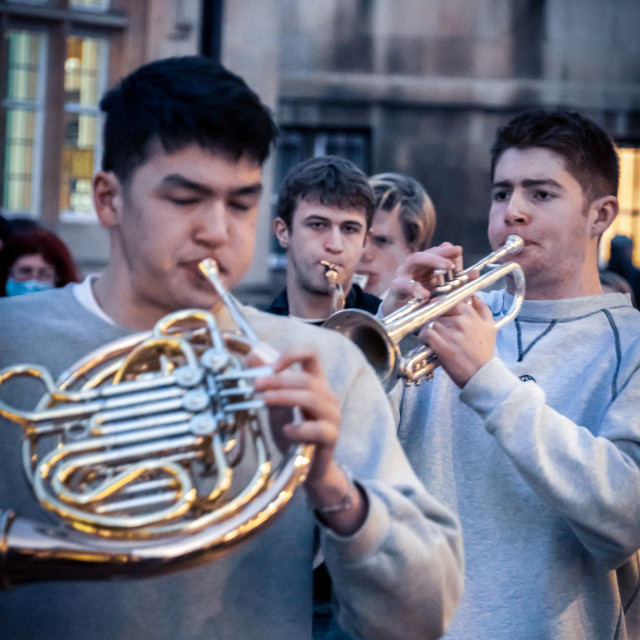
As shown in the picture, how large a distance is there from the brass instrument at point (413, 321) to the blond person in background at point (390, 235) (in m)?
1.44

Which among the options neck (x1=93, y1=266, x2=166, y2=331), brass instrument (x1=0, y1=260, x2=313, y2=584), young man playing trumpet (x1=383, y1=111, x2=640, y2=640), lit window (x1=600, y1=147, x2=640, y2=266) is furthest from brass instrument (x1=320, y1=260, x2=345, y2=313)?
lit window (x1=600, y1=147, x2=640, y2=266)

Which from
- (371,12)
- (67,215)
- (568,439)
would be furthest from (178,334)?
(371,12)

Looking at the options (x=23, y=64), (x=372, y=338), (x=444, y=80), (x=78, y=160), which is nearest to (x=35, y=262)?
(x=372, y=338)

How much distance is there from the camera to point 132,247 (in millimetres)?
1767

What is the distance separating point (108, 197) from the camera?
71.4 inches

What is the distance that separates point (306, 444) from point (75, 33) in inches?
362

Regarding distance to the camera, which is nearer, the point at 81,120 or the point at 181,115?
the point at 181,115

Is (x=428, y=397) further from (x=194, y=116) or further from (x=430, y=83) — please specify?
(x=430, y=83)

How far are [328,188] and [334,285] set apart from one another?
464 millimetres

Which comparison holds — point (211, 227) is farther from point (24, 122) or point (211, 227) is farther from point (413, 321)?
point (24, 122)

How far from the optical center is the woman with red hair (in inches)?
161

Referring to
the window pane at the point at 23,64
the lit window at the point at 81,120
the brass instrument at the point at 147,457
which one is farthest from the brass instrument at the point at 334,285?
the window pane at the point at 23,64

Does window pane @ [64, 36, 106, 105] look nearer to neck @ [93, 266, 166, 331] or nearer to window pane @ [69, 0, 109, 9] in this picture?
window pane @ [69, 0, 109, 9]

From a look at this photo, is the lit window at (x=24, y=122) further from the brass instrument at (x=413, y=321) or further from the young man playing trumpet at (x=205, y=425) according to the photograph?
the young man playing trumpet at (x=205, y=425)
